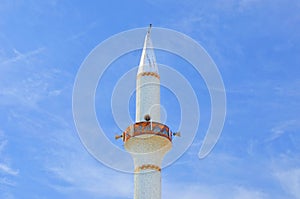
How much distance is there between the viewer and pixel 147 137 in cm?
3269

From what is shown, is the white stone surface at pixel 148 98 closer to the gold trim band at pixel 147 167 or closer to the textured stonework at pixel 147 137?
the textured stonework at pixel 147 137

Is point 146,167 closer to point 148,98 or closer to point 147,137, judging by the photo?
point 147,137

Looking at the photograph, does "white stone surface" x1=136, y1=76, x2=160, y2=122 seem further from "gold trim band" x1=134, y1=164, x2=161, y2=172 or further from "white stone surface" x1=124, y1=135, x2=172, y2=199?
"gold trim band" x1=134, y1=164, x2=161, y2=172

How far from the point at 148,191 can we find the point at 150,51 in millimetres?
9033

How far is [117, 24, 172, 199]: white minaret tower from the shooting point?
31406mm

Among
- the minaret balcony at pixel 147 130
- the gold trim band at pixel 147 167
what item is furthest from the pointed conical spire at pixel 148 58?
the gold trim band at pixel 147 167

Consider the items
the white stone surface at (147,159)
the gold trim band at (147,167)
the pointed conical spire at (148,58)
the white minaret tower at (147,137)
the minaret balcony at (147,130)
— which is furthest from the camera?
the pointed conical spire at (148,58)

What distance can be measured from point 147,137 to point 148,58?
5.29 metres

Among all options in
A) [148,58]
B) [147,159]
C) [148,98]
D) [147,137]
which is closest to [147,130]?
[147,137]

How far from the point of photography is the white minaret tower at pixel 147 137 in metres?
31.4

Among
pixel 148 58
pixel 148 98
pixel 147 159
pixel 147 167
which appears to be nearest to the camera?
pixel 147 167

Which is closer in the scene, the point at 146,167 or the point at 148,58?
the point at 146,167

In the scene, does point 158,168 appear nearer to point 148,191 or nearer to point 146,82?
point 148,191

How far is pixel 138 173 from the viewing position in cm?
3167
